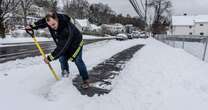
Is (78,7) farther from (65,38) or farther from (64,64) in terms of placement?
(65,38)

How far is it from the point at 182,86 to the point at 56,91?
286 cm

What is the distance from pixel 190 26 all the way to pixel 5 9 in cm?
6315

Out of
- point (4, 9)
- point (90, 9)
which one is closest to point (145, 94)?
point (4, 9)

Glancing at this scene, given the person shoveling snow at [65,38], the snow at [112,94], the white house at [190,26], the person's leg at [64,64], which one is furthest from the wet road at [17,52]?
the white house at [190,26]

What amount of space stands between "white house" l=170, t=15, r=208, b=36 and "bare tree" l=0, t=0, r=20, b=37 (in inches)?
2296

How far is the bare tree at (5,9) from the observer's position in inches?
977

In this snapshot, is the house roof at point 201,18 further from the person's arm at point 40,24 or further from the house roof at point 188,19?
the person's arm at point 40,24

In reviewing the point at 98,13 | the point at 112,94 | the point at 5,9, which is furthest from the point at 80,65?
the point at 98,13

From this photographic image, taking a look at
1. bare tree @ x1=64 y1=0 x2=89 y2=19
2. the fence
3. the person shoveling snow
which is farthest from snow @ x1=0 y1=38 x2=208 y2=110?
bare tree @ x1=64 y1=0 x2=89 y2=19

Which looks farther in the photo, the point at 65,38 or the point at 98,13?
the point at 98,13

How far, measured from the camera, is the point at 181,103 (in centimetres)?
434

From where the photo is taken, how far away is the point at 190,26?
75.4m

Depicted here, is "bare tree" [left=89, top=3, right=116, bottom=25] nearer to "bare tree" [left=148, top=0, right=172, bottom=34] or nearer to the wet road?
→ "bare tree" [left=148, top=0, right=172, bottom=34]

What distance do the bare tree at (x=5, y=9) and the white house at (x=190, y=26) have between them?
58.3 metres
